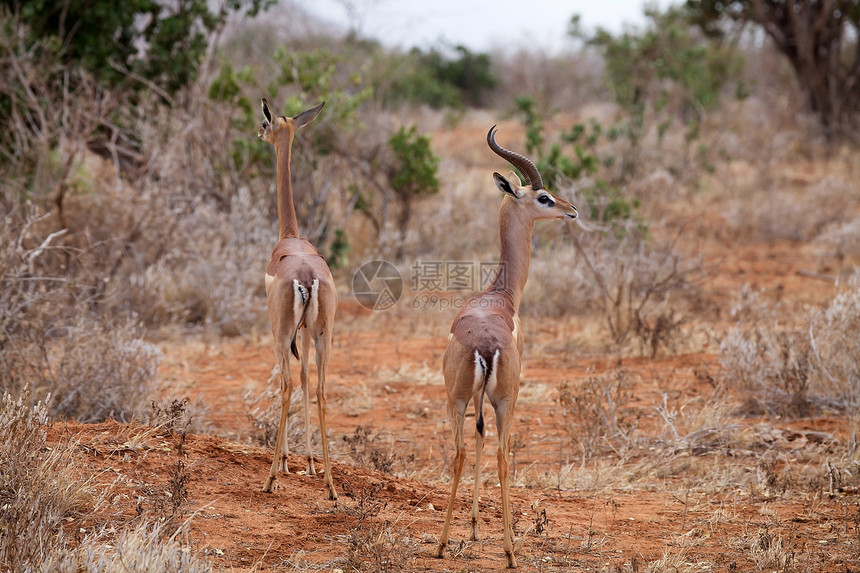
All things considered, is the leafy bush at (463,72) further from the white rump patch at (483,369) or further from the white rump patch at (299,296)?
the white rump patch at (483,369)

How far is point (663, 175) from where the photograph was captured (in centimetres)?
1549

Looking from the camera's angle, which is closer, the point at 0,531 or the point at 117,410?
the point at 0,531

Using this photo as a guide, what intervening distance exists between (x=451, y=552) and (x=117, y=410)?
9.79ft

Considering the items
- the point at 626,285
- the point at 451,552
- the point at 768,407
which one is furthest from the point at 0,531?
the point at 626,285

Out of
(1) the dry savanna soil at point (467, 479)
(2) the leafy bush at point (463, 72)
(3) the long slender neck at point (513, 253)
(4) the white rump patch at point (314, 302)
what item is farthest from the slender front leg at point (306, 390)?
(2) the leafy bush at point (463, 72)

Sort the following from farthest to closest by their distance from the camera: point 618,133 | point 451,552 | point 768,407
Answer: point 618,133 → point 768,407 → point 451,552

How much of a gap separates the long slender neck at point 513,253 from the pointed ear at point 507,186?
2.4 inches

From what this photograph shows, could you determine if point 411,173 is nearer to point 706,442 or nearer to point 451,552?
point 706,442

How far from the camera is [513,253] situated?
482 centimetres

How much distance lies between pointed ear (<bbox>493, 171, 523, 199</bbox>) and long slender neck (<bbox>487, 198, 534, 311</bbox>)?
0.06 metres

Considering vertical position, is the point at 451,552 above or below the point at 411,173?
below
